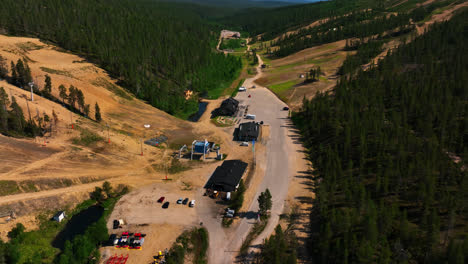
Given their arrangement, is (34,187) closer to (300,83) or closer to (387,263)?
(387,263)

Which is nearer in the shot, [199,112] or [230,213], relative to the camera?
[230,213]

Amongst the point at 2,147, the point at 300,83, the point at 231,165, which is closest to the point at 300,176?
the point at 231,165

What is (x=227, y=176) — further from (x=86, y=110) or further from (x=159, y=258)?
(x=86, y=110)

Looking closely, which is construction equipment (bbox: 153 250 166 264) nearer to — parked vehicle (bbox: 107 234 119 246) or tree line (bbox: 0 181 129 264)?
parked vehicle (bbox: 107 234 119 246)

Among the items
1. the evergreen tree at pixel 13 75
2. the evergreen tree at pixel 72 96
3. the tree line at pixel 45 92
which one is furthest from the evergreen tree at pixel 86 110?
the evergreen tree at pixel 13 75

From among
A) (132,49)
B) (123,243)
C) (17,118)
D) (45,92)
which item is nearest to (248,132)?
(123,243)

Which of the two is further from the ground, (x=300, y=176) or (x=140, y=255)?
(x=300, y=176)

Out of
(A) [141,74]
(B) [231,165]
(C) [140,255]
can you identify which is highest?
(A) [141,74]
